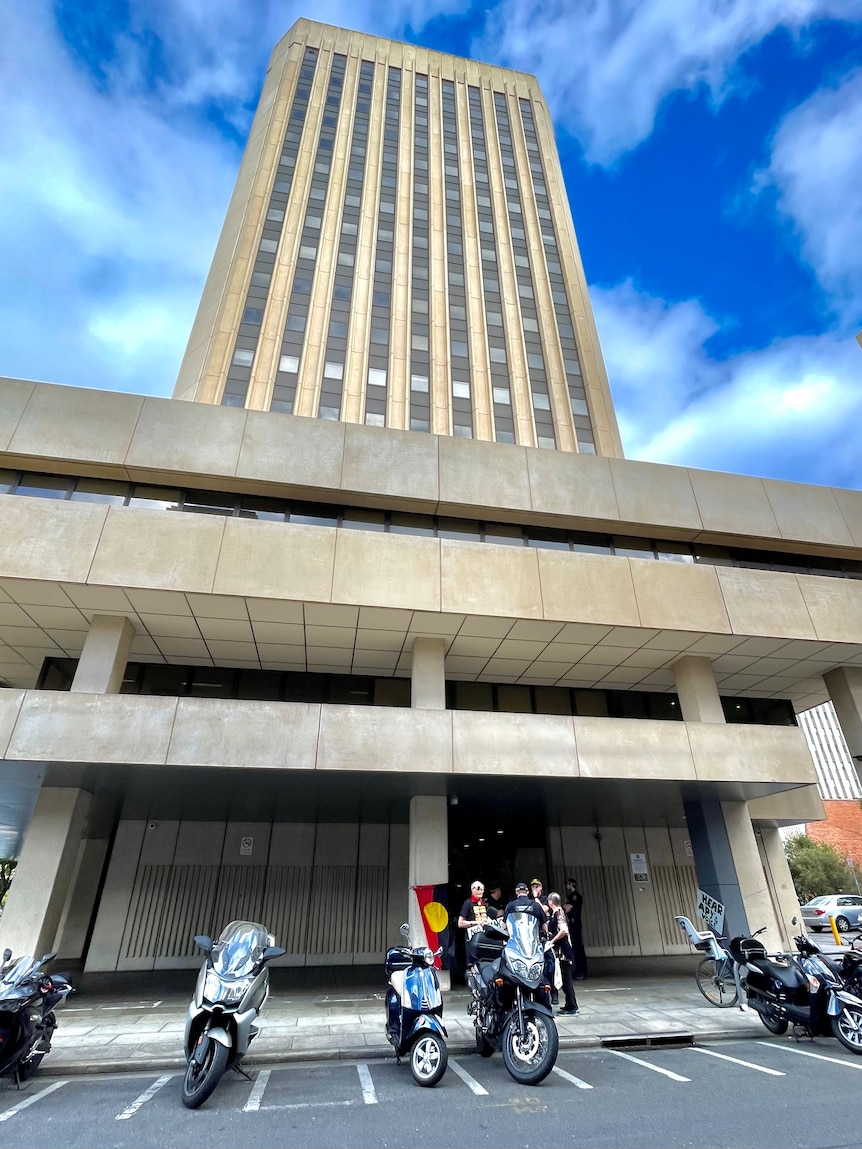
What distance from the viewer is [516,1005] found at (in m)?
5.59

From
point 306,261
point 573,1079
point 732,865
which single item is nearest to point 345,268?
point 306,261

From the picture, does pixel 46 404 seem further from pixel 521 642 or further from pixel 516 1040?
pixel 516 1040

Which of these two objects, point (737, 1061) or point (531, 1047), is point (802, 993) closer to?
point (737, 1061)

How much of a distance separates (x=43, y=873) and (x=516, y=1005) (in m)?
9.24

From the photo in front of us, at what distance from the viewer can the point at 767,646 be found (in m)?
13.7

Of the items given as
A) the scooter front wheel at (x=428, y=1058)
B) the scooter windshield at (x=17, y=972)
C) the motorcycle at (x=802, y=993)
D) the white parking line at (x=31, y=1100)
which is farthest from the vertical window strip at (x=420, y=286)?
the white parking line at (x=31, y=1100)

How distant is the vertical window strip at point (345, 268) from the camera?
3241 centimetres

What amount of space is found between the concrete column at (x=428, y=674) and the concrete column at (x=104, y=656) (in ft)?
19.9

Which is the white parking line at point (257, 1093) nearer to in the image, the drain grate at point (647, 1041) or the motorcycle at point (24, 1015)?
the motorcycle at point (24, 1015)

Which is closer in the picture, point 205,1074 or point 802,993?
point 205,1074

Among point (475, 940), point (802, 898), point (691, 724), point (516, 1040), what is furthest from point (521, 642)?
point (802, 898)

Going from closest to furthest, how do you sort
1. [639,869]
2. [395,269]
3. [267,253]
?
[639,869] → [267,253] → [395,269]

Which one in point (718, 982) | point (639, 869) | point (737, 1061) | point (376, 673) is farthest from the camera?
point (639, 869)

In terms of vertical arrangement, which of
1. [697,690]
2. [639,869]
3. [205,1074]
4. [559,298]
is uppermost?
[559,298]
